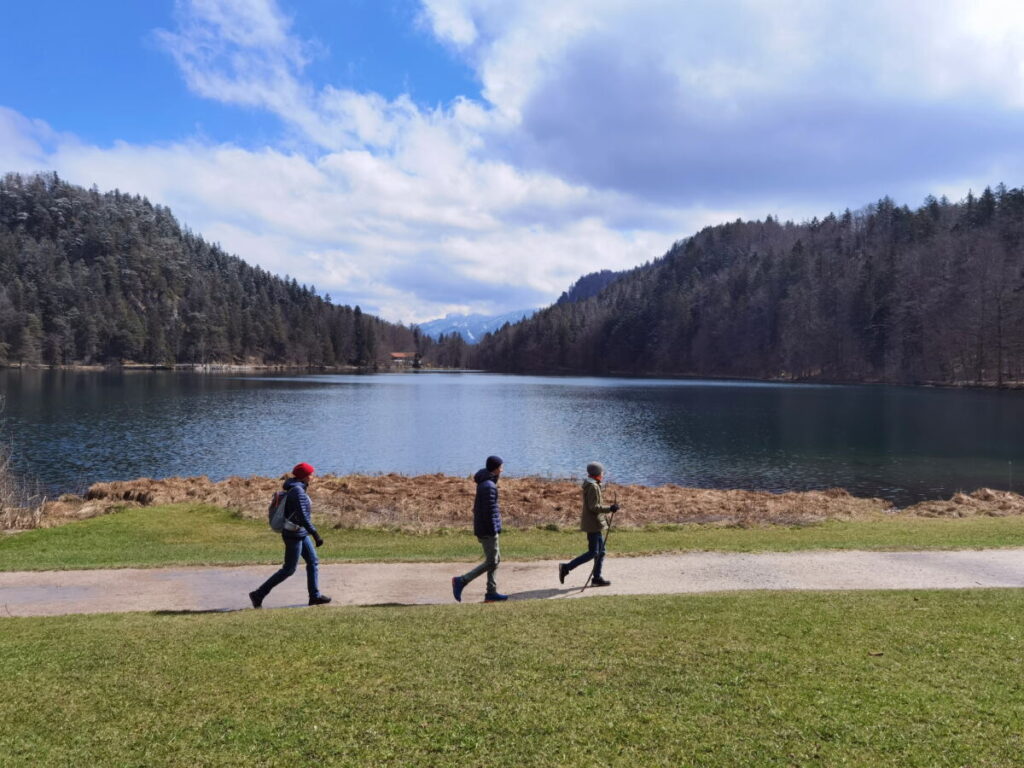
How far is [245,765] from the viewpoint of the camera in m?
5.52

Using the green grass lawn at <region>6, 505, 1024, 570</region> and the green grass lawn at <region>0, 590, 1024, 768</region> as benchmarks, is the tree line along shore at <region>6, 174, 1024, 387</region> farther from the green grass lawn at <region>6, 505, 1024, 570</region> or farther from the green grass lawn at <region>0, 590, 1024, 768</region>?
the green grass lawn at <region>0, 590, 1024, 768</region>

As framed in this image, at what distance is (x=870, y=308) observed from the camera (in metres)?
130

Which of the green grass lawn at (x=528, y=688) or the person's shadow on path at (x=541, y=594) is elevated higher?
the green grass lawn at (x=528, y=688)

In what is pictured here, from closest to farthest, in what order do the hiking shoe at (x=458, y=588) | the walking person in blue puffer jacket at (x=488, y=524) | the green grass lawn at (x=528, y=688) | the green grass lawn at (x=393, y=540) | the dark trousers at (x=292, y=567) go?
the green grass lawn at (x=528, y=688), the dark trousers at (x=292, y=567), the walking person in blue puffer jacket at (x=488, y=524), the hiking shoe at (x=458, y=588), the green grass lawn at (x=393, y=540)

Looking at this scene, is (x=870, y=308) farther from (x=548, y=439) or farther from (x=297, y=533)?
(x=297, y=533)

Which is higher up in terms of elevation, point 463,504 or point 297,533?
point 297,533

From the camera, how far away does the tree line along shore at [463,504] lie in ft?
70.5

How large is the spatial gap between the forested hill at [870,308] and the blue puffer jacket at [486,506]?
107996mm

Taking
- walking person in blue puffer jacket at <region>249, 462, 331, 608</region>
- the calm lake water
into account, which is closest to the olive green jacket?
walking person in blue puffer jacket at <region>249, 462, 331, 608</region>

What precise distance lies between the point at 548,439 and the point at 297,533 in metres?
36.6

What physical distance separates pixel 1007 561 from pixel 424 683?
1361 centimetres

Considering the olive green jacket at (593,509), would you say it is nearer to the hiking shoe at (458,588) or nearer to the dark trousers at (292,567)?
the hiking shoe at (458,588)

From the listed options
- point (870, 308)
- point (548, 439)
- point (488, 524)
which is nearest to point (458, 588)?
point (488, 524)

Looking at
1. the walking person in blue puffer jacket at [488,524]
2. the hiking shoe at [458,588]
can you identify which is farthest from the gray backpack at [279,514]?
the walking person in blue puffer jacket at [488,524]
